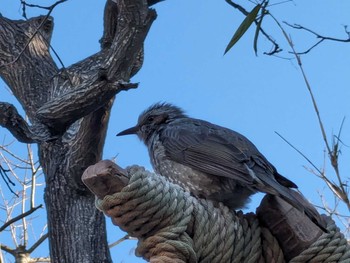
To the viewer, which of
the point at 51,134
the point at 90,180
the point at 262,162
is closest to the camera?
the point at 90,180

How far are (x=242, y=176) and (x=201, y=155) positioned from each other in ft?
1.60

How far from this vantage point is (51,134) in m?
4.94

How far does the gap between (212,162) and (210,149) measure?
179mm

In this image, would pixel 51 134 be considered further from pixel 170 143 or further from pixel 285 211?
pixel 285 211

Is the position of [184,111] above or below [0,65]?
below

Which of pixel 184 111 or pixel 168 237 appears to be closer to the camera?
pixel 168 237

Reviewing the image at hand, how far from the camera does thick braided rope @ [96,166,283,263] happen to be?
2178mm

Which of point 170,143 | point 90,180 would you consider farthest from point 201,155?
point 90,180

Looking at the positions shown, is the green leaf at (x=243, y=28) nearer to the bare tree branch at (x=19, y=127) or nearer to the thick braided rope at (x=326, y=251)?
the thick braided rope at (x=326, y=251)

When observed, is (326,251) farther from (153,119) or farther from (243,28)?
(153,119)

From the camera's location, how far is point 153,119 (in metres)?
4.50

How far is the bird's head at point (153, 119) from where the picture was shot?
4375 millimetres

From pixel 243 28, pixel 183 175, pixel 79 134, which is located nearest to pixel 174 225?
pixel 243 28

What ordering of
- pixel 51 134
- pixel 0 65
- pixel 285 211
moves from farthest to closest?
pixel 0 65
pixel 51 134
pixel 285 211
